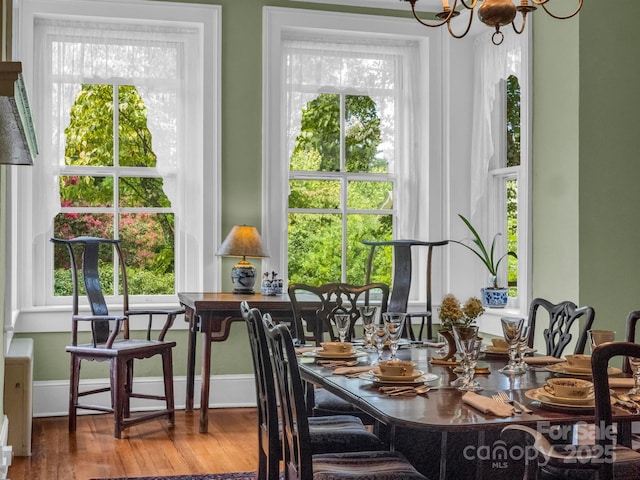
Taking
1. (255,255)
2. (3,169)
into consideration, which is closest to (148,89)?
(255,255)

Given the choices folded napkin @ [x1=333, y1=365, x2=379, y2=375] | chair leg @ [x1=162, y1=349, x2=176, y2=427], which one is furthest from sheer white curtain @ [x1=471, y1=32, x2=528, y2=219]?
folded napkin @ [x1=333, y1=365, x2=379, y2=375]

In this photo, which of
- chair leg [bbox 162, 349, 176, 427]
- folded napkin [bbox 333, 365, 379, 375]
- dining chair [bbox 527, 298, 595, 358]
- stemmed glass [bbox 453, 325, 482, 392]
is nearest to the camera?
stemmed glass [bbox 453, 325, 482, 392]

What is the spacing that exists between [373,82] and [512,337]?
3580mm

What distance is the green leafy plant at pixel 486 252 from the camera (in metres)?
5.74

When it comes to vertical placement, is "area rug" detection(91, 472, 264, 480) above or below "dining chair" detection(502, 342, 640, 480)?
below

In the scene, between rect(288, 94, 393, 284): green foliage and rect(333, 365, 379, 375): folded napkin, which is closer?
rect(333, 365, 379, 375): folded napkin

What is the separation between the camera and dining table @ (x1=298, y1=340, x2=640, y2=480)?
7.27ft

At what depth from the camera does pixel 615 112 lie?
5004 millimetres

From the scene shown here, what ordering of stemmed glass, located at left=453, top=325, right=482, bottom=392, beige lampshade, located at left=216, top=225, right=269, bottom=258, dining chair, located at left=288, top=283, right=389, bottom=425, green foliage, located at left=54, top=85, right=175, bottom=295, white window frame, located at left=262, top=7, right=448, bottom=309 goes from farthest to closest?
white window frame, located at left=262, top=7, right=448, bottom=309 → green foliage, located at left=54, top=85, right=175, bottom=295 → beige lampshade, located at left=216, top=225, right=269, bottom=258 → dining chair, located at left=288, top=283, right=389, bottom=425 → stemmed glass, located at left=453, top=325, right=482, bottom=392

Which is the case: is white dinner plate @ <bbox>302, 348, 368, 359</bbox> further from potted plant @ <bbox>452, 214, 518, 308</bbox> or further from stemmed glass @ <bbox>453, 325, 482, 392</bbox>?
potted plant @ <bbox>452, 214, 518, 308</bbox>

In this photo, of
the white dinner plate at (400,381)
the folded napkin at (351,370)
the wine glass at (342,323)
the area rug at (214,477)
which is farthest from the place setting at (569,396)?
the area rug at (214,477)

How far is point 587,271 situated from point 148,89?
316cm

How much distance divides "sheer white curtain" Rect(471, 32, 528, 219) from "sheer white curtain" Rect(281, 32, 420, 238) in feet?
1.46

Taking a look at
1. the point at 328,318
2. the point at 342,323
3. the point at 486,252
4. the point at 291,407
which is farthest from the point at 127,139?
the point at 291,407
